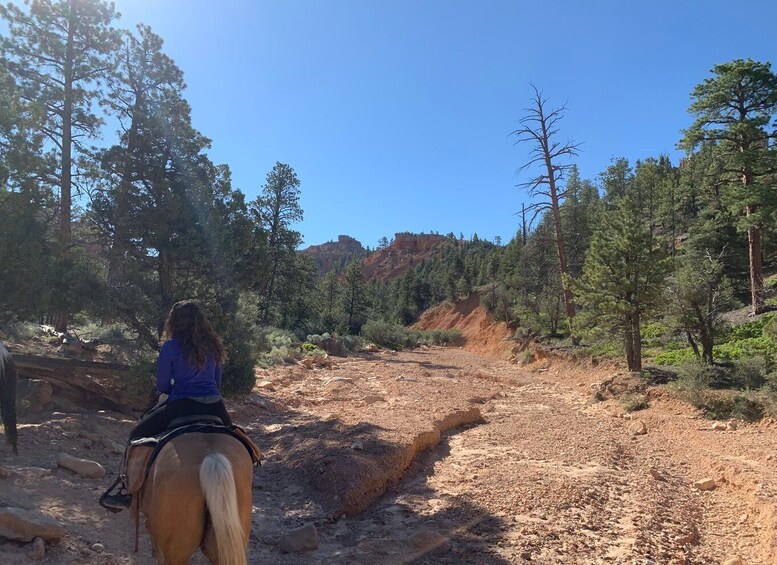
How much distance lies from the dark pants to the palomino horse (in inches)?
23.1

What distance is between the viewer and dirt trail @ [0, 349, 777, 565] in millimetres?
4871

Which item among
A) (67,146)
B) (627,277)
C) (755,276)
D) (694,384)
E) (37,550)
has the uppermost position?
(67,146)

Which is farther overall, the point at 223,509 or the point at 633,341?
the point at 633,341

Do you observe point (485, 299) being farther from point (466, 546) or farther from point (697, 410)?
point (466, 546)

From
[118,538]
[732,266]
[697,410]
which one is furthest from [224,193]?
[732,266]

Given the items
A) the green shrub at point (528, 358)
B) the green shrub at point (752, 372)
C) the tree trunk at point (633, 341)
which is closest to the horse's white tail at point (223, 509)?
the green shrub at point (752, 372)

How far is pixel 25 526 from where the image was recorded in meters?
3.94

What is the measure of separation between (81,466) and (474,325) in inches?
1727

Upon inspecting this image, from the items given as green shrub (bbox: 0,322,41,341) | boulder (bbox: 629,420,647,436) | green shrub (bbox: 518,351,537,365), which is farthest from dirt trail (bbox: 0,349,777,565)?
green shrub (bbox: 518,351,537,365)

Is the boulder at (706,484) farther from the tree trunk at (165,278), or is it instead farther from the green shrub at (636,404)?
the tree trunk at (165,278)

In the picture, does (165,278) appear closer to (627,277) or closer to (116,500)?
(116,500)

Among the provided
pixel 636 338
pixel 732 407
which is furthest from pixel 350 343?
pixel 732 407

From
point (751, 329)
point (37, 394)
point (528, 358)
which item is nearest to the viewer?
point (37, 394)

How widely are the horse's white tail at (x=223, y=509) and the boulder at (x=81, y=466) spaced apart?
349 centimetres
